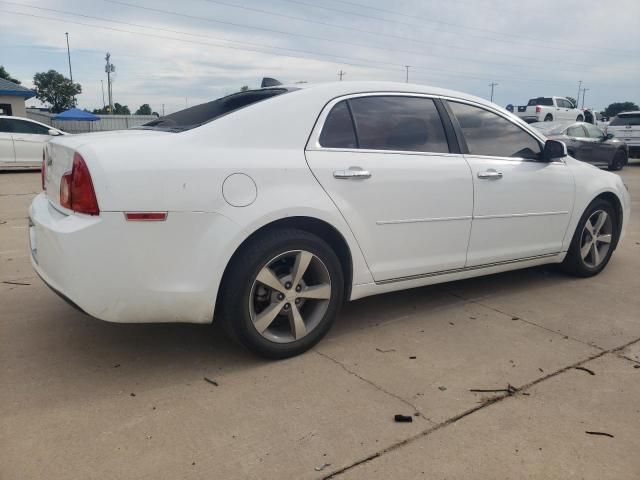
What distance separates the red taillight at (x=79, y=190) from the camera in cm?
261

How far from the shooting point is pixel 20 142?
1361 centimetres

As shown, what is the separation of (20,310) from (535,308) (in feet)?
12.2

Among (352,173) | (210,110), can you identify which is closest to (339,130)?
(352,173)

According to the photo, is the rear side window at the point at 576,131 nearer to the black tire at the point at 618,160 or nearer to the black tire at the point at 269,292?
the black tire at the point at 618,160

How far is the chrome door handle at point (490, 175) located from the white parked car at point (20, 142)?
40.0ft

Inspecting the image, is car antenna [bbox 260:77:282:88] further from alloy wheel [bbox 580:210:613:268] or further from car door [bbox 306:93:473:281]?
alloy wheel [bbox 580:210:613:268]

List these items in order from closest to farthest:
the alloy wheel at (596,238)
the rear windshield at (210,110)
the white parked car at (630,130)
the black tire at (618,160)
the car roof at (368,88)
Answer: the rear windshield at (210,110), the car roof at (368,88), the alloy wheel at (596,238), the black tire at (618,160), the white parked car at (630,130)

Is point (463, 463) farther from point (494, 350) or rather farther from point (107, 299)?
point (107, 299)

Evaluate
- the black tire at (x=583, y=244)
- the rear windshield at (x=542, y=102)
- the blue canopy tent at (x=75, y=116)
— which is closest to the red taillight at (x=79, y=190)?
the black tire at (x=583, y=244)

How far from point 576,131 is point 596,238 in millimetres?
11262

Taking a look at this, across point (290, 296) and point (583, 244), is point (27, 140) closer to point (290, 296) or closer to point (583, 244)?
point (290, 296)

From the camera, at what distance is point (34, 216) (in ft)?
10.2

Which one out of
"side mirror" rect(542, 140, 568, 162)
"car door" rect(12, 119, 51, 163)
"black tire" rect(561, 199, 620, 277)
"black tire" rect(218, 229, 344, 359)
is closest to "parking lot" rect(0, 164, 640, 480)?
"black tire" rect(218, 229, 344, 359)

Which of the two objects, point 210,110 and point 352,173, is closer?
point 352,173
